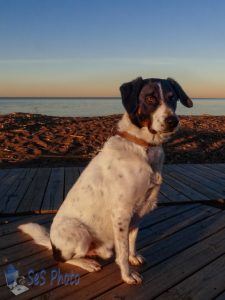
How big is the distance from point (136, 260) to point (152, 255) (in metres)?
0.28

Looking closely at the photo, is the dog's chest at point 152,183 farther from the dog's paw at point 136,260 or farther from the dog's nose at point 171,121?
the dog's paw at point 136,260

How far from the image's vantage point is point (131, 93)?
3465 millimetres

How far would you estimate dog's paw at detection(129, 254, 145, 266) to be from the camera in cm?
379

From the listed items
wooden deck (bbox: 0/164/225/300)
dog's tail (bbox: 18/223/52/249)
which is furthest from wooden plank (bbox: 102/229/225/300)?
dog's tail (bbox: 18/223/52/249)

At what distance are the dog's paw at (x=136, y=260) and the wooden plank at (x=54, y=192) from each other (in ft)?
6.29

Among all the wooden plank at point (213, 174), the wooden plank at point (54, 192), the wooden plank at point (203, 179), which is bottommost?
the wooden plank at point (54, 192)

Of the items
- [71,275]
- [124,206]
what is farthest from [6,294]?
[124,206]

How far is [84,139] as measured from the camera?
11617 millimetres

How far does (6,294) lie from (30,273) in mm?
378

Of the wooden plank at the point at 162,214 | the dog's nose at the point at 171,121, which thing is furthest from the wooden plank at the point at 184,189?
the dog's nose at the point at 171,121

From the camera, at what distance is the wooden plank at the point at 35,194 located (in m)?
5.39

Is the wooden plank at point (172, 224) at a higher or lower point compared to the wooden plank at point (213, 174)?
lower

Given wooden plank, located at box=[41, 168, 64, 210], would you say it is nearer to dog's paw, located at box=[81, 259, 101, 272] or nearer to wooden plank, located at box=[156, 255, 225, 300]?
dog's paw, located at box=[81, 259, 101, 272]

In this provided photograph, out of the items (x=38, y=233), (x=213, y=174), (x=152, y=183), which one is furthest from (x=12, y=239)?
(x=213, y=174)
